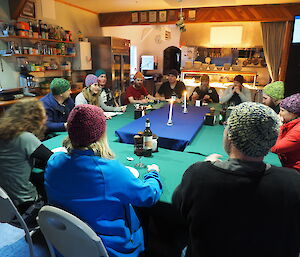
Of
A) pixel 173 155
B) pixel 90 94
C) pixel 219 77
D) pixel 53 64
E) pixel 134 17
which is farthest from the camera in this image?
pixel 219 77

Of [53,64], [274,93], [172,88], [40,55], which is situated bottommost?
[172,88]

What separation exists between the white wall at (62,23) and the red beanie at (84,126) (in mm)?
3848

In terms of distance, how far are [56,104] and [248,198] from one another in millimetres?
2541

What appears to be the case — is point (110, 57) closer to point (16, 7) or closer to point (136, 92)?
point (136, 92)

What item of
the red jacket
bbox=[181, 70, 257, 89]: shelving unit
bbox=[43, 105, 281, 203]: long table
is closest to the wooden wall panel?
bbox=[181, 70, 257, 89]: shelving unit

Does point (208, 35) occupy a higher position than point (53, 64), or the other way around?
point (208, 35)

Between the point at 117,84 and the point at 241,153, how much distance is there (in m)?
6.07

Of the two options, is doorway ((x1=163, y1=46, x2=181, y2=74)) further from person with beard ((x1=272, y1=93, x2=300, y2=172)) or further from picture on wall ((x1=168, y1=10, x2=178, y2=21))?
person with beard ((x1=272, y1=93, x2=300, y2=172))

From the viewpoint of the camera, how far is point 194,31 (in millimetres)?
7270

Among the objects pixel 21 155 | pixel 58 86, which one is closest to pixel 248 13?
pixel 58 86

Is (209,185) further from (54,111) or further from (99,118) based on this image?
(54,111)

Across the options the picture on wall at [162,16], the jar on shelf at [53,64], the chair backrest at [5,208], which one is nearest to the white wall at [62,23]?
the jar on shelf at [53,64]

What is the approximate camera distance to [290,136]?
1938 millimetres

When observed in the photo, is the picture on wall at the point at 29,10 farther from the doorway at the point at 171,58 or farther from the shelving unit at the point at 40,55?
the doorway at the point at 171,58
